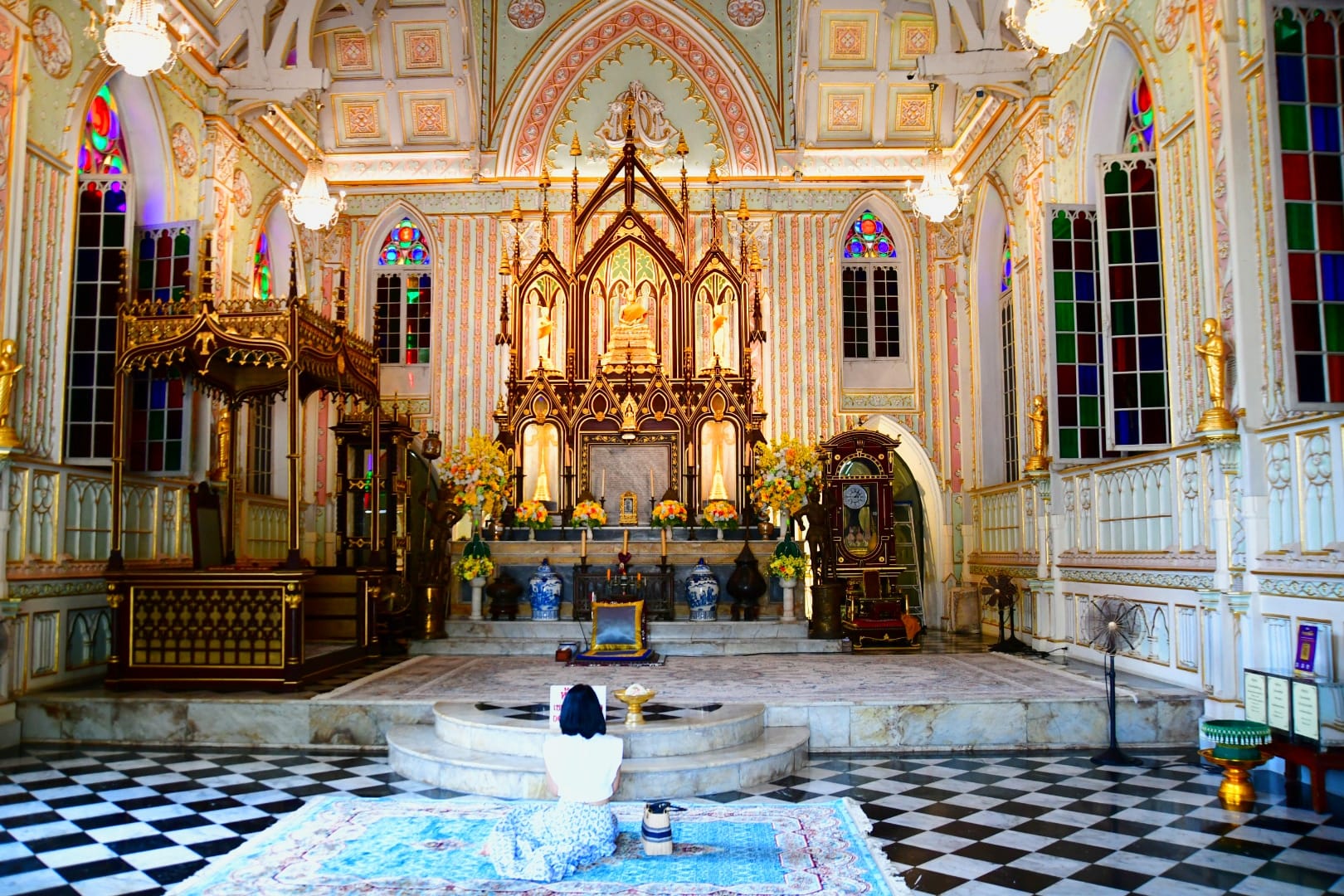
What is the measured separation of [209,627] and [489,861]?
16.9ft

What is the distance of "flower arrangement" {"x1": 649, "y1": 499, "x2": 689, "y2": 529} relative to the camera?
13570mm

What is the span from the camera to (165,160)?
1186cm

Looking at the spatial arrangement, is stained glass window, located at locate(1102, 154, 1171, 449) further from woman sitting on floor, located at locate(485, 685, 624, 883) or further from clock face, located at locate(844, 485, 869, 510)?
woman sitting on floor, located at locate(485, 685, 624, 883)

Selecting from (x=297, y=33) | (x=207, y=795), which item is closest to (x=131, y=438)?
(x=207, y=795)

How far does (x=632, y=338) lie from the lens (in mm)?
15734

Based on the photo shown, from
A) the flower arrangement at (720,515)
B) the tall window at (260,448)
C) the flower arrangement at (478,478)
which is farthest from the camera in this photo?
the tall window at (260,448)

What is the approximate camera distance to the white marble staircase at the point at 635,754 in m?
6.76

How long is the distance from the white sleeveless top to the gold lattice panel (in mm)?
4971

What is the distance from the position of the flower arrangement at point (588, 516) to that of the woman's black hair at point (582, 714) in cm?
852

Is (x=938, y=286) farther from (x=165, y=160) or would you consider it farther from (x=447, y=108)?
(x=165, y=160)

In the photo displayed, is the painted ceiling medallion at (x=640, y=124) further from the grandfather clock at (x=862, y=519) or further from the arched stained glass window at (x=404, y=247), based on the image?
the grandfather clock at (x=862, y=519)

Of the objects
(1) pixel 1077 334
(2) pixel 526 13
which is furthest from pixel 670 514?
(2) pixel 526 13

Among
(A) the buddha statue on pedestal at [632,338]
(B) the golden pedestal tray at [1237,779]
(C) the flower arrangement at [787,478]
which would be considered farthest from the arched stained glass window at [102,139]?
(B) the golden pedestal tray at [1237,779]

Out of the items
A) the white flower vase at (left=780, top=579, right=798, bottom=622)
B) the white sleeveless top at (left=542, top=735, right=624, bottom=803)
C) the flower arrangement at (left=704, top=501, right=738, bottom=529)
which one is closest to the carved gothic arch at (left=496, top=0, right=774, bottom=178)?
the flower arrangement at (left=704, top=501, right=738, bottom=529)
